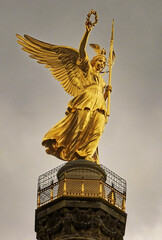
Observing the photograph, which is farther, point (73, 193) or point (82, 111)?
point (82, 111)

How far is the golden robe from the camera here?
128ft

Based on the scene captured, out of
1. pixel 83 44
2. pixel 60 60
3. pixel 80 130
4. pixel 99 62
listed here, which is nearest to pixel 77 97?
pixel 80 130

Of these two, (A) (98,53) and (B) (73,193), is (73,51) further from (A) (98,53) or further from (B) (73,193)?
(B) (73,193)

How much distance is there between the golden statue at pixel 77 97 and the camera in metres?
39.2

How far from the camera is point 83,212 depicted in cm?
3581

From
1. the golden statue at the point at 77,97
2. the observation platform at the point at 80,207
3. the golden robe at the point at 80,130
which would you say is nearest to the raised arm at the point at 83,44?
the golden statue at the point at 77,97

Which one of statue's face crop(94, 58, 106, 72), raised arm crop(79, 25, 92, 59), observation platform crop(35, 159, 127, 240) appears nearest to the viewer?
observation platform crop(35, 159, 127, 240)

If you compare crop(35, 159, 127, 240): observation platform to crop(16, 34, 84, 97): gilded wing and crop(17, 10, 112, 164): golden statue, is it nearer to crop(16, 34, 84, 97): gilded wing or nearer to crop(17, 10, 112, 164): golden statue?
crop(17, 10, 112, 164): golden statue

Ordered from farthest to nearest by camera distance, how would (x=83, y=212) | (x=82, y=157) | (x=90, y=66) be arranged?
1. (x=90, y=66)
2. (x=82, y=157)
3. (x=83, y=212)

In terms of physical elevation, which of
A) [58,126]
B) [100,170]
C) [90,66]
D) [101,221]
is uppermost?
[90,66]

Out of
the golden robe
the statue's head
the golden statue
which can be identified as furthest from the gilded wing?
the golden robe

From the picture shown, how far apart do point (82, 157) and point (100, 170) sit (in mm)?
1281

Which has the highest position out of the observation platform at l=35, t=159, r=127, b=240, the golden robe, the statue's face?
the statue's face

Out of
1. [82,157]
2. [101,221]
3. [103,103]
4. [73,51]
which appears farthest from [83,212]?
[73,51]
